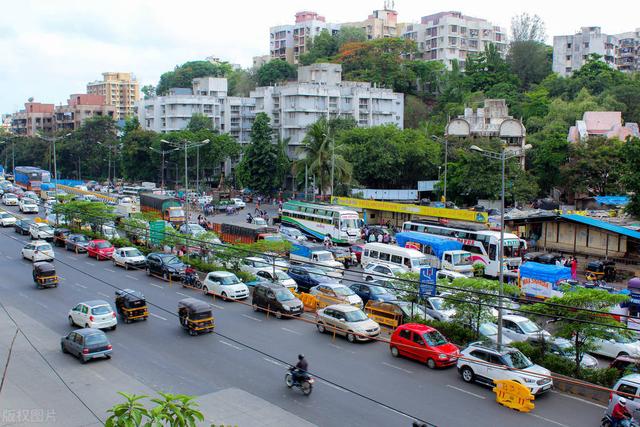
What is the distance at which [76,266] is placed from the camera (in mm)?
35406

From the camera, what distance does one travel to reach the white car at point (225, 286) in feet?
91.1

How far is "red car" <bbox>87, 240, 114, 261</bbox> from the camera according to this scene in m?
36.9

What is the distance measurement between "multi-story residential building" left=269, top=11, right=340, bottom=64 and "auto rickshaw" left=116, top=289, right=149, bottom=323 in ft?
347

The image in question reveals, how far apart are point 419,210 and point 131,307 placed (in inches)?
1045

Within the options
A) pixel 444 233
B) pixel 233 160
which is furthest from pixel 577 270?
pixel 233 160

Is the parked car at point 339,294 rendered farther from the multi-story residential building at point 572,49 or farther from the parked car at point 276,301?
the multi-story residential building at point 572,49

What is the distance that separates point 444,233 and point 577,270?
7.99 m

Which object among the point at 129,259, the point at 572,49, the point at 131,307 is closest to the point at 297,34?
the point at 572,49

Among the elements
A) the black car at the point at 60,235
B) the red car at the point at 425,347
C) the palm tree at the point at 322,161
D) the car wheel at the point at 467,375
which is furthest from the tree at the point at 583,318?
the palm tree at the point at 322,161

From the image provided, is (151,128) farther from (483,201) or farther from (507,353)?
(507,353)

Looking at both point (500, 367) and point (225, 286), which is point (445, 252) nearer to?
point (225, 286)

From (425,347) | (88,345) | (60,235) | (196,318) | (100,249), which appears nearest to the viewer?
(425,347)

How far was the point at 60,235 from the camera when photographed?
41.5 metres

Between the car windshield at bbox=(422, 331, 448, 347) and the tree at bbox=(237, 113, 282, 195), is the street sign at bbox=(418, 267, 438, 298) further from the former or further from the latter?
the tree at bbox=(237, 113, 282, 195)
